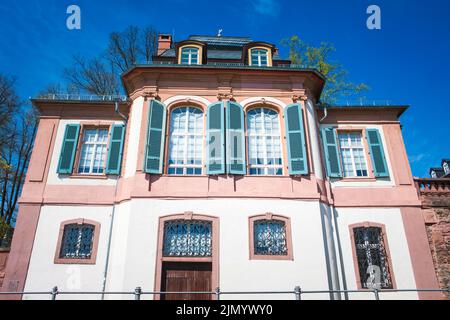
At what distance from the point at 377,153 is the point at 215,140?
19.6ft

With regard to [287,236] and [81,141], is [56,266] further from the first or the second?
[287,236]

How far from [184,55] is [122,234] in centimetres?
723

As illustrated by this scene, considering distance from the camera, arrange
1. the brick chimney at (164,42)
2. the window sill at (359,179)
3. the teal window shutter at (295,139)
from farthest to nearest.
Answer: the brick chimney at (164,42) → the window sill at (359,179) → the teal window shutter at (295,139)

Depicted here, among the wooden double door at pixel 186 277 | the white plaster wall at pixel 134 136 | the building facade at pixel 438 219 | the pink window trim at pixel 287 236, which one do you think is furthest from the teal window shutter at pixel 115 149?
the building facade at pixel 438 219

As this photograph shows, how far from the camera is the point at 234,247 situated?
29.0ft

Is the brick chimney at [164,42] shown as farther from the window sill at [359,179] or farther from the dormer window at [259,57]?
the window sill at [359,179]

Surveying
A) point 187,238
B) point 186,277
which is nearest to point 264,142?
point 187,238

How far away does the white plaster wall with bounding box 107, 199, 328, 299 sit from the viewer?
8461mm

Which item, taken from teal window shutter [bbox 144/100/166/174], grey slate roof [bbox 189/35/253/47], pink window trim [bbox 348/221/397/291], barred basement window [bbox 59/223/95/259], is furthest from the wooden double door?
grey slate roof [bbox 189/35/253/47]

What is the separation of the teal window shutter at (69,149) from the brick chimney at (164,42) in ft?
20.4

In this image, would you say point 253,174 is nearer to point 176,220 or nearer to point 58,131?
point 176,220

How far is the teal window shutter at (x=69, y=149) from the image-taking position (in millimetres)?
10469

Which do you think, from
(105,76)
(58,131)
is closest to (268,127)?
(58,131)

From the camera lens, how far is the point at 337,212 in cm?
1023
